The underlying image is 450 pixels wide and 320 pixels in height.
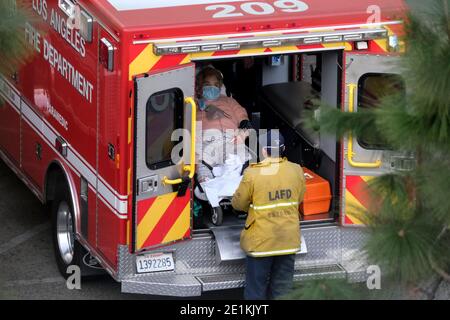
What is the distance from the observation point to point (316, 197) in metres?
8.97

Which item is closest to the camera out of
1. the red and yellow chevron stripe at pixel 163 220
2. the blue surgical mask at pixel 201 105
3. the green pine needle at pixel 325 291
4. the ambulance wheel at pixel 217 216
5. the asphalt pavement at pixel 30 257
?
the green pine needle at pixel 325 291

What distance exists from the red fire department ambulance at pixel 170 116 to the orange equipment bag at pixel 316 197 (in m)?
0.02

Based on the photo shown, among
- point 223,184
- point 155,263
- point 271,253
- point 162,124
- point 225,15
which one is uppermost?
point 225,15

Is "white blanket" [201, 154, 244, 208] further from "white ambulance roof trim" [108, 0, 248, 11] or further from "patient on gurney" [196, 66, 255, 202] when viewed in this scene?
"white ambulance roof trim" [108, 0, 248, 11]

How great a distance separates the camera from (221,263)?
8.70 meters

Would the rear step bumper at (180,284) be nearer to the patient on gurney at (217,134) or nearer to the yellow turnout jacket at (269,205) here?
the yellow turnout jacket at (269,205)

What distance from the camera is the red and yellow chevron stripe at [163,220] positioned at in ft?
27.4

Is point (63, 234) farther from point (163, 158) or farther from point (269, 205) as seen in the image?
point (269, 205)

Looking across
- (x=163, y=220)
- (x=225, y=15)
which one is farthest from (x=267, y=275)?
(x=225, y=15)

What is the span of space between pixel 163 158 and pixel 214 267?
91 centimetres

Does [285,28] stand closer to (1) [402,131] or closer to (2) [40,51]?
(2) [40,51]

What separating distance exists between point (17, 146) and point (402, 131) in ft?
20.6

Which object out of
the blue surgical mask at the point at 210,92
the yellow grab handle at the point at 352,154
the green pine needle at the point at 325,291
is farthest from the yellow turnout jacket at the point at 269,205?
the green pine needle at the point at 325,291
